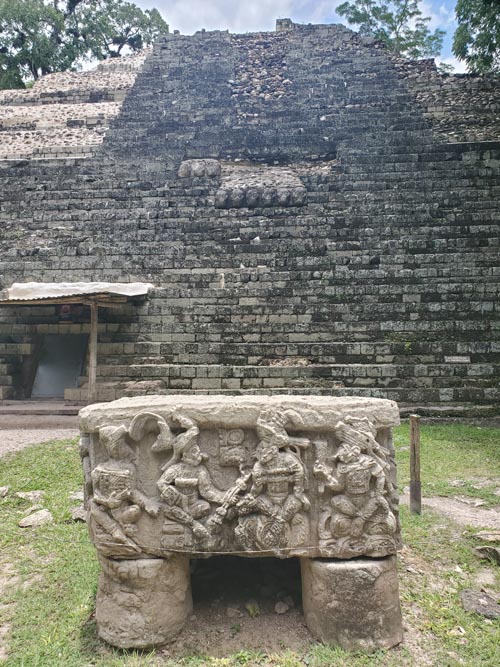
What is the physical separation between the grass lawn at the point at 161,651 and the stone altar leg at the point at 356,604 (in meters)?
0.07

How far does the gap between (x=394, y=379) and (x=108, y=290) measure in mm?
4812

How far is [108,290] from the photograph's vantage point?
7.87 m

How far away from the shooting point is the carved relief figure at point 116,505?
8.29ft

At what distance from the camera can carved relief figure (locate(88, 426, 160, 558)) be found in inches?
99.4

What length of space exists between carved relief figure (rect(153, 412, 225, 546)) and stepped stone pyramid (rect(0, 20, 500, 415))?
16.0 feet

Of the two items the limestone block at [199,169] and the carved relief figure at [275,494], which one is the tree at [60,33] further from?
the carved relief figure at [275,494]

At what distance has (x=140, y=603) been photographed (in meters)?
2.52

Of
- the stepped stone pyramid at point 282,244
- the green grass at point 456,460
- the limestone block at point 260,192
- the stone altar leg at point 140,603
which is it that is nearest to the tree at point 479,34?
the stepped stone pyramid at point 282,244

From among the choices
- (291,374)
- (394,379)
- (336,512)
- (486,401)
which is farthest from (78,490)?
(486,401)

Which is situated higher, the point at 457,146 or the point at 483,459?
the point at 457,146

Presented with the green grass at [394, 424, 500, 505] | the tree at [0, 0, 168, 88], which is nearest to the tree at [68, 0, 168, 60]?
the tree at [0, 0, 168, 88]

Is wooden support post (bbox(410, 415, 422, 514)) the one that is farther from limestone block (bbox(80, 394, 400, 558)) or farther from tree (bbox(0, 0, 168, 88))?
tree (bbox(0, 0, 168, 88))

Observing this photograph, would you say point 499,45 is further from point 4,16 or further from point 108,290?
point 4,16

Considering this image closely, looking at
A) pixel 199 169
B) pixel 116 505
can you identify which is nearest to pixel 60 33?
pixel 199 169
